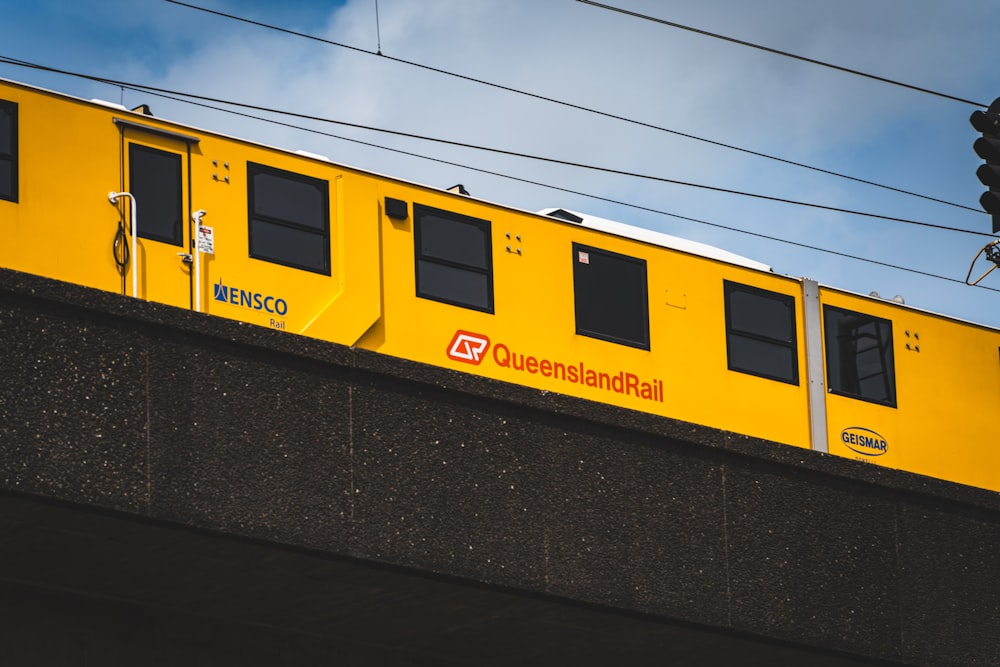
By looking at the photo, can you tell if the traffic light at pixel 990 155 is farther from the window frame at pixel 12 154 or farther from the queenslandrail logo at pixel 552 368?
the window frame at pixel 12 154

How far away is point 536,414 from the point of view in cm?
934

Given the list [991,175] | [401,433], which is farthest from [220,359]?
[991,175]

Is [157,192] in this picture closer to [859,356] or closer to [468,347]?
[468,347]

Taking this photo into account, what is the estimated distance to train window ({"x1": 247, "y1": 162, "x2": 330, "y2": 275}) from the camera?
14109mm

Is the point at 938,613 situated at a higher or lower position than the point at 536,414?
lower

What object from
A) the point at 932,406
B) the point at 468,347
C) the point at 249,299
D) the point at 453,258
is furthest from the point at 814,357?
the point at 249,299

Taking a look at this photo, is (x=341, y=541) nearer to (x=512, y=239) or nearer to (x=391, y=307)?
(x=391, y=307)

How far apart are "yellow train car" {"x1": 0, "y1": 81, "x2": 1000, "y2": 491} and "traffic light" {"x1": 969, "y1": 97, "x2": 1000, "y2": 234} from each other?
2.06 m

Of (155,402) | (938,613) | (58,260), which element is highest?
(58,260)

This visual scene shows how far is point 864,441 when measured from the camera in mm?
17516

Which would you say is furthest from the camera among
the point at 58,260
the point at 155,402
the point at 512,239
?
the point at 512,239

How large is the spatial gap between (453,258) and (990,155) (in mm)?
5322

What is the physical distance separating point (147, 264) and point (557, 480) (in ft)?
17.2

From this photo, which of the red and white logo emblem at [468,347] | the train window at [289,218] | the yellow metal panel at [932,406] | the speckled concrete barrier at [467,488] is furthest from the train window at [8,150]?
the yellow metal panel at [932,406]
